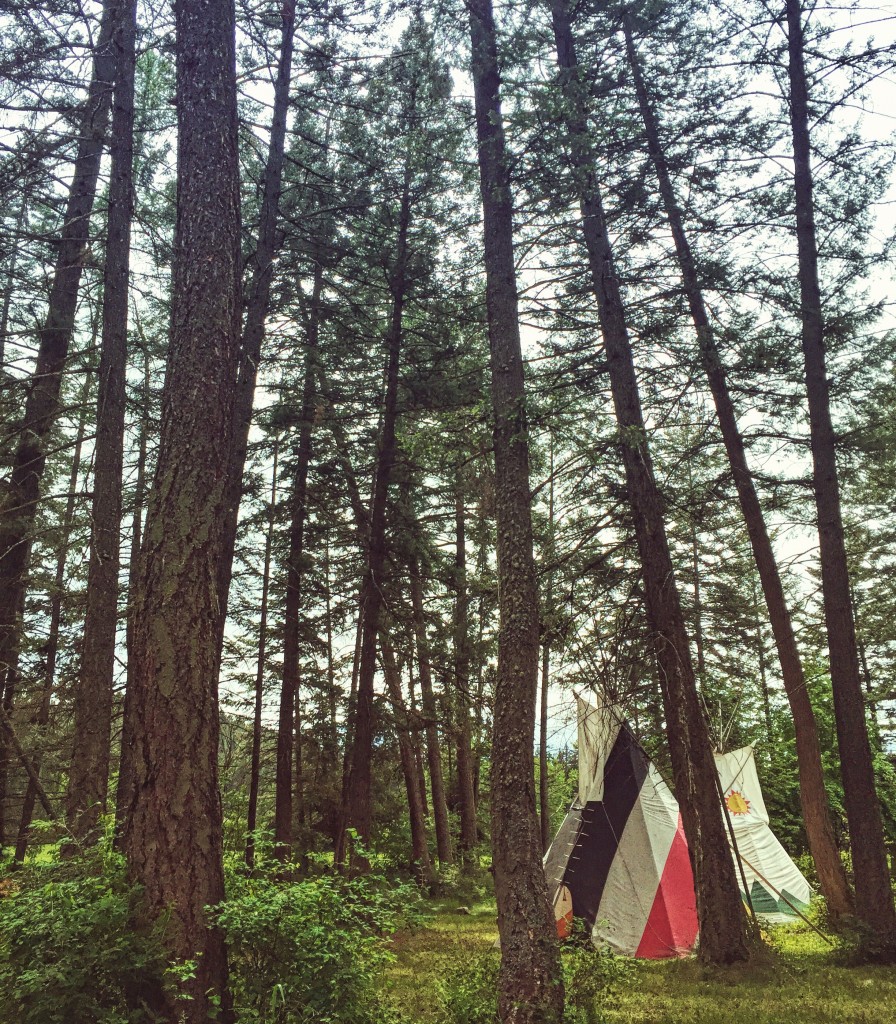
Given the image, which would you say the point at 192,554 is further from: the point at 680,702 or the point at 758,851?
the point at 758,851

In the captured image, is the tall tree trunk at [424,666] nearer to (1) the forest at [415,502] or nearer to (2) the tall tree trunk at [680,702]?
(1) the forest at [415,502]

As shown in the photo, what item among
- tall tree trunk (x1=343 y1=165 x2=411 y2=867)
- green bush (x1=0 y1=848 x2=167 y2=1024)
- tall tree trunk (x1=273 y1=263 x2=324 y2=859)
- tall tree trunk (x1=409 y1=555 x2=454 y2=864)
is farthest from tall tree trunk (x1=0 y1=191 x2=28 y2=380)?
tall tree trunk (x1=409 y1=555 x2=454 y2=864)

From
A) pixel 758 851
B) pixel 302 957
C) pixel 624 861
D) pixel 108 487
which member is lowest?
pixel 758 851

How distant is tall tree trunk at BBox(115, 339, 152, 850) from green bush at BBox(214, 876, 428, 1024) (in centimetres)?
102

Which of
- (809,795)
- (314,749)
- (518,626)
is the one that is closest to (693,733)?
(518,626)

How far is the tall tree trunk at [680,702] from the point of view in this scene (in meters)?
8.20

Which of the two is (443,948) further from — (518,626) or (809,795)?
(518,626)

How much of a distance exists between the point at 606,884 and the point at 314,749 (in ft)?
18.8

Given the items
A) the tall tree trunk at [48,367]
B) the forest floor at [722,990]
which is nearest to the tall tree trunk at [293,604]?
the tall tree trunk at [48,367]

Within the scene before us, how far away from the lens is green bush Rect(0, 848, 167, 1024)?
3834 millimetres

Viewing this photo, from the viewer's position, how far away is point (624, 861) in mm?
11688

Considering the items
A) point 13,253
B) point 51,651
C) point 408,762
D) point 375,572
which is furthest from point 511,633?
point 408,762

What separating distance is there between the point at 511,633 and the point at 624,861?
695 cm

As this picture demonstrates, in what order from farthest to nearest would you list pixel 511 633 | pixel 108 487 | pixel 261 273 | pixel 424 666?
pixel 424 666 < pixel 261 273 < pixel 108 487 < pixel 511 633
